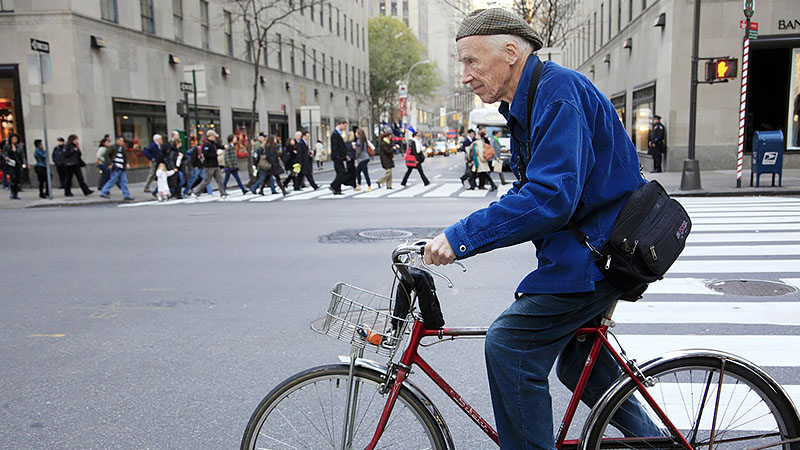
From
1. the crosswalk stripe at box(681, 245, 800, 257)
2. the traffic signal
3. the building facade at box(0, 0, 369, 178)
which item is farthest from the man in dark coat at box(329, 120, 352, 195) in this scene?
the crosswalk stripe at box(681, 245, 800, 257)

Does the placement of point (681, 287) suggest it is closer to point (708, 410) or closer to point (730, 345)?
point (730, 345)

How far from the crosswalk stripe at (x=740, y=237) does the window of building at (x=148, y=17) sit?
23568mm

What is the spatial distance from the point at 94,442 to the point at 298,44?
4339cm

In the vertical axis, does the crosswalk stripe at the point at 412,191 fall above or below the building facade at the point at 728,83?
below

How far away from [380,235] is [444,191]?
9.12 metres

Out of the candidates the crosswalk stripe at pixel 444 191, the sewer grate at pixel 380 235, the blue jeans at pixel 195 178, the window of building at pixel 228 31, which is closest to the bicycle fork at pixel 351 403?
the sewer grate at pixel 380 235

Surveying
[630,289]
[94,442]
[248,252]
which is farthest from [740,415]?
[248,252]

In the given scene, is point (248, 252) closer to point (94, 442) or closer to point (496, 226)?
point (94, 442)

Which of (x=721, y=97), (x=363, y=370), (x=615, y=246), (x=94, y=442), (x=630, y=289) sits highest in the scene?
(x=721, y=97)

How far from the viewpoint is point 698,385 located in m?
2.61

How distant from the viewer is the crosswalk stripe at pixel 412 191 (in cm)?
1788

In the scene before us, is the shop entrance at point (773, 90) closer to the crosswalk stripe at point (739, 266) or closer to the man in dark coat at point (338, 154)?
the man in dark coat at point (338, 154)

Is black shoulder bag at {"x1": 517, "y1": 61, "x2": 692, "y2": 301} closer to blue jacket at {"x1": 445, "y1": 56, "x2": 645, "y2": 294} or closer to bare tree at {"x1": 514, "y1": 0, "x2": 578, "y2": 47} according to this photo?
blue jacket at {"x1": 445, "y1": 56, "x2": 645, "y2": 294}

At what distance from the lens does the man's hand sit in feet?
7.18
